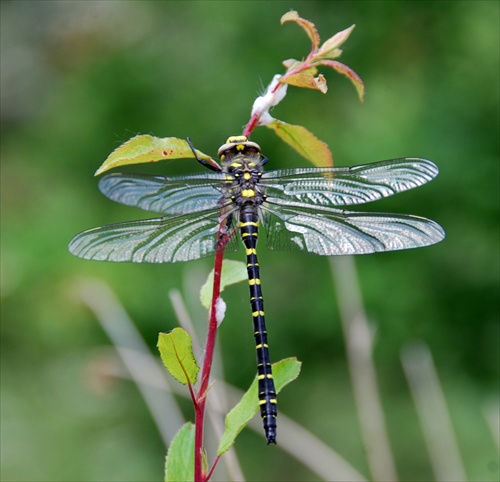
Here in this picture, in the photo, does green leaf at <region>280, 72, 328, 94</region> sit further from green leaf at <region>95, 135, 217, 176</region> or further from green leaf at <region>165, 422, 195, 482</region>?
green leaf at <region>165, 422, 195, 482</region>

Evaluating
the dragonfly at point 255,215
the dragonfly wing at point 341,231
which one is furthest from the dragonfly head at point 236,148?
the dragonfly wing at point 341,231

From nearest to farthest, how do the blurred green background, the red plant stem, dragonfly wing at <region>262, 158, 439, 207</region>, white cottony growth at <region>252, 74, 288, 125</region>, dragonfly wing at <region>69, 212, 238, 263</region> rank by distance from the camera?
the red plant stem < white cottony growth at <region>252, 74, 288, 125</region> < dragonfly wing at <region>69, 212, 238, 263</region> < dragonfly wing at <region>262, 158, 439, 207</region> < the blurred green background

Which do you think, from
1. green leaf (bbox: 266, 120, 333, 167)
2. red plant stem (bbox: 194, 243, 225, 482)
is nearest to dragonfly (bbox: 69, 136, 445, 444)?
green leaf (bbox: 266, 120, 333, 167)

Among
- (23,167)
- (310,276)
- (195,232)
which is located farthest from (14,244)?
(195,232)

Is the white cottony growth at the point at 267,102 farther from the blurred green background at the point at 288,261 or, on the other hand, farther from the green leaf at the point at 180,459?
the blurred green background at the point at 288,261

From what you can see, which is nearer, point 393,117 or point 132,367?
point 132,367

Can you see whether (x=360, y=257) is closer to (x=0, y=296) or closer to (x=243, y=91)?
(x=243, y=91)

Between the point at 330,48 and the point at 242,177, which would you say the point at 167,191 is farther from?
the point at 330,48
